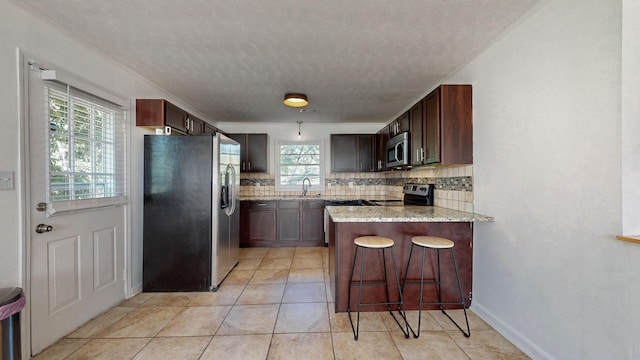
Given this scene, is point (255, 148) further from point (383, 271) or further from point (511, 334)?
point (511, 334)

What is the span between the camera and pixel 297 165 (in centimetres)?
532

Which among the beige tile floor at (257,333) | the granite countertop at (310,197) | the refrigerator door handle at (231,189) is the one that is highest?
the refrigerator door handle at (231,189)

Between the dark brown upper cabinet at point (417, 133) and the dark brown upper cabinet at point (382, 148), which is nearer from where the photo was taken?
the dark brown upper cabinet at point (417, 133)

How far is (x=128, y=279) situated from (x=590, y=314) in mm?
3734

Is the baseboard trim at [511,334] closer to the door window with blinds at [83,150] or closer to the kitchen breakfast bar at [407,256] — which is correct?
the kitchen breakfast bar at [407,256]

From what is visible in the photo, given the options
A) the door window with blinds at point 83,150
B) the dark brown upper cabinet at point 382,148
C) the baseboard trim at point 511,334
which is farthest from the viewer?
the dark brown upper cabinet at point 382,148

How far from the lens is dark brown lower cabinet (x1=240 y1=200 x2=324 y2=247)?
470 cm

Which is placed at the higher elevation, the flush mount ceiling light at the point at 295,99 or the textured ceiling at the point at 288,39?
the textured ceiling at the point at 288,39

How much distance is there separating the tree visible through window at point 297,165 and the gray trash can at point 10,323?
4.03m

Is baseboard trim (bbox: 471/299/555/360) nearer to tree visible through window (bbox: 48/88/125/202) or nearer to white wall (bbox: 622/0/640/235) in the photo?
white wall (bbox: 622/0/640/235)

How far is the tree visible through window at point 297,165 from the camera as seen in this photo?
17.4 ft

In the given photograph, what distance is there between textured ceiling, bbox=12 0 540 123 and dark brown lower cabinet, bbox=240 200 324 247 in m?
2.07

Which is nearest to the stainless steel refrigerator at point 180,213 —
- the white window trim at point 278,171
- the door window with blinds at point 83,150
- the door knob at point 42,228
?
the door window with blinds at point 83,150

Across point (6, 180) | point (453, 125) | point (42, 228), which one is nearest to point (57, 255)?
point (42, 228)
